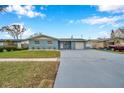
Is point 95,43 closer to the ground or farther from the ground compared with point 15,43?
closer to the ground

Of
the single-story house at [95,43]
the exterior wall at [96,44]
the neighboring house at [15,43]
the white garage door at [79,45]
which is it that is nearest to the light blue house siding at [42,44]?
the neighboring house at [15,43]

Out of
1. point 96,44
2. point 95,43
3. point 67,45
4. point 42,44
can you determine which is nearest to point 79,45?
point 67,45

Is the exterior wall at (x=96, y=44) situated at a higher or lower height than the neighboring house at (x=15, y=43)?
lower

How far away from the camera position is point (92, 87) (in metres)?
4.93

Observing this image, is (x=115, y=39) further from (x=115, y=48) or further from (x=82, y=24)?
(x=82, y=24)

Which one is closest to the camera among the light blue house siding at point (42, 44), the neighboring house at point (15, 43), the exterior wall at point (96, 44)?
the light blue house siding at point (42, 44)

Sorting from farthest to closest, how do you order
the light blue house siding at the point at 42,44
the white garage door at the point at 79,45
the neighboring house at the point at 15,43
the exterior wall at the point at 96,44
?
the exterior wall at the point at 96,44, the white garage door at the point at 79,45, the neighboring house at the point at 15,43, the light blue house siding at the point at 42,44

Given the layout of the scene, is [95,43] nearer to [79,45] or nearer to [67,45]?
[79,45]

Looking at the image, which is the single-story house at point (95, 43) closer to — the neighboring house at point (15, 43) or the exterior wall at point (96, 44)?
the exterior wall at point (96, 44)

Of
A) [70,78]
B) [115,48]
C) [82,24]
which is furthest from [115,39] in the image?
[70,78]

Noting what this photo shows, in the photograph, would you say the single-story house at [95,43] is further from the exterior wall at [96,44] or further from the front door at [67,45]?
the front door at [67,45]

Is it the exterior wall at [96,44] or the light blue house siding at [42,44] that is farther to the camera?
the exterior wall at [96,44]

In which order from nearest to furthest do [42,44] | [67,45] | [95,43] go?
[42,44]
[67,45]
[95,43]

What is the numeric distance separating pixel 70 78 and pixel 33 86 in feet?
4.42
